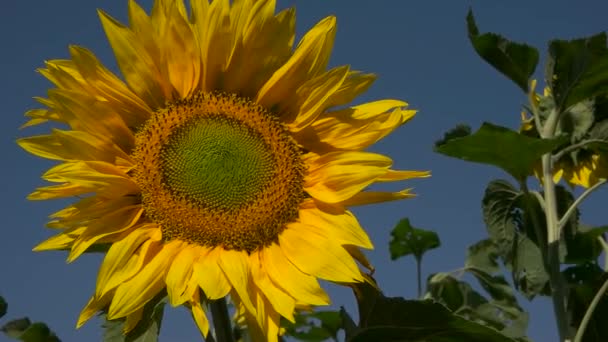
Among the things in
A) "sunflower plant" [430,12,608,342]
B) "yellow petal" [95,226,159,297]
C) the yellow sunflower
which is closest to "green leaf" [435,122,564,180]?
"sunflower plant" [430,12,608,342]

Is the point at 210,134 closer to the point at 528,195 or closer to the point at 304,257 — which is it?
the point at 304,257

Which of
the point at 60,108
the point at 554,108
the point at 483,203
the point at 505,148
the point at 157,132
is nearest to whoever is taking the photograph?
the point at 60,108

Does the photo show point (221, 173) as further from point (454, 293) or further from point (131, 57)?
point (454, 293)

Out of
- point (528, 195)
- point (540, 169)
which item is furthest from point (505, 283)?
point (528, 195)

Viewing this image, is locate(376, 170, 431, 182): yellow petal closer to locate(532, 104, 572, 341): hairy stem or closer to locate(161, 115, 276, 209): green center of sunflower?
locate(161, 115, 276, 209): green center of sunflower

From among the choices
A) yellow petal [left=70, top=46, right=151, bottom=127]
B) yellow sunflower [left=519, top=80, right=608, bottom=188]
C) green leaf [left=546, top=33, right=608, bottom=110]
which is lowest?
yellow sunflower [left=519, top=80, right=608, bottom=188]

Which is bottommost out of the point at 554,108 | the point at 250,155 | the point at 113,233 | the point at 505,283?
the point at 505,283
